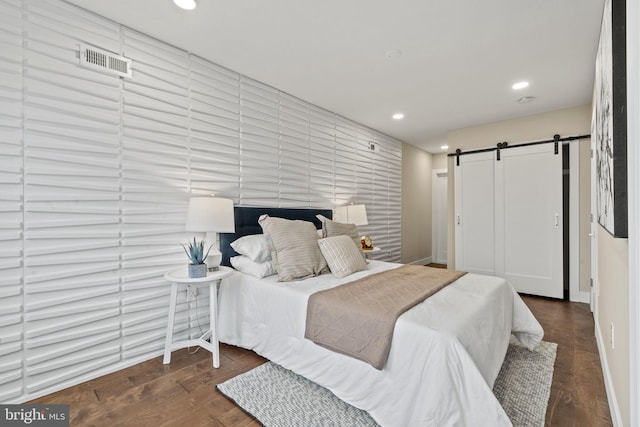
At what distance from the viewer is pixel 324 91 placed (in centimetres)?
344

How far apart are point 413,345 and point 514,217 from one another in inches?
140

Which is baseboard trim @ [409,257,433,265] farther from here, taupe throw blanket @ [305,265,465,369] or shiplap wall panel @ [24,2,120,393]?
shiplap wall panel @ [24,2,120,393]

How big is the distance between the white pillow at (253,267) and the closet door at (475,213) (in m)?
3.34

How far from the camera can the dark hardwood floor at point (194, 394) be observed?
5.64 ft

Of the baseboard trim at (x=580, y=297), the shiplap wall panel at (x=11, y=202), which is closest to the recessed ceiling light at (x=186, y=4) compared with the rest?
the shiplap wall panel at (x=11, y=202)

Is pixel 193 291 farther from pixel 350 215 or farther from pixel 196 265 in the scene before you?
pixel 350 215

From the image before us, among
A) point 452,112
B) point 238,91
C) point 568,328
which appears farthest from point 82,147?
point 568,328

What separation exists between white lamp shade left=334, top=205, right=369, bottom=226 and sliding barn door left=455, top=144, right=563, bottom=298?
5.67 feet

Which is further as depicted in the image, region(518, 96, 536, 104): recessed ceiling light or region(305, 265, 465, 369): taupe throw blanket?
region(518, 96, 536, 104): recessed ceiling light

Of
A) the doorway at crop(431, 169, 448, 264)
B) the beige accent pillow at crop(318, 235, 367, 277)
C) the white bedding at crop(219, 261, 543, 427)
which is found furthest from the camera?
the doorway at crop(431, 169, 448, 264)

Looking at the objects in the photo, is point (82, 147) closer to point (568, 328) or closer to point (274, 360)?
point (274, 360)

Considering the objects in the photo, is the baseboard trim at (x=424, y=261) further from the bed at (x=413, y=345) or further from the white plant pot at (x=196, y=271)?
the white plant pot at (x=196, y=271)

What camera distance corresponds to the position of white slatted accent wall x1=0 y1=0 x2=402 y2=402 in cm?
185

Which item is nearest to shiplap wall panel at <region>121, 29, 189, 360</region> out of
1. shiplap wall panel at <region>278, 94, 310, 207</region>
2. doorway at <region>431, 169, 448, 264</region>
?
shiplap wall panel at <region>278, 94, 310, 207</region>
